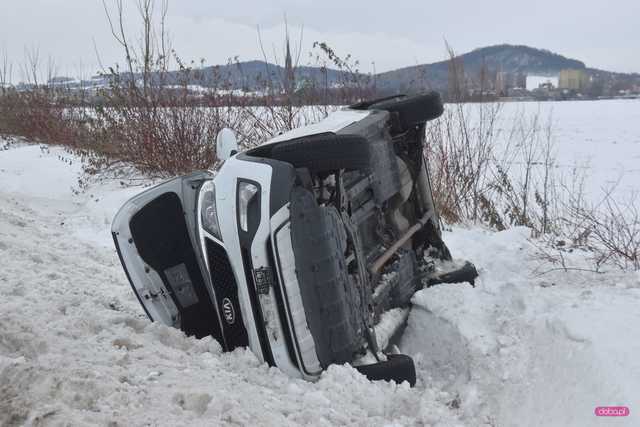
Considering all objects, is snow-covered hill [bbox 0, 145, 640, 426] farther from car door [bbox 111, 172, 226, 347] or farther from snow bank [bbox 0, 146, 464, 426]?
car door [bbox 111, 172, 226, 347]

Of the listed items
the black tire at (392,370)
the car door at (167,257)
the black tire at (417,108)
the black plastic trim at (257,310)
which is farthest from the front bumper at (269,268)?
the black tire at (417,108)

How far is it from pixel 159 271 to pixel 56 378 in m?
0.86

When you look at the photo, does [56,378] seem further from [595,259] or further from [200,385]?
[595,259]

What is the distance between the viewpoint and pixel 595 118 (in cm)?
2972

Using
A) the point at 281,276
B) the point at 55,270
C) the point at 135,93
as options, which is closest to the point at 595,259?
the point at 281,276

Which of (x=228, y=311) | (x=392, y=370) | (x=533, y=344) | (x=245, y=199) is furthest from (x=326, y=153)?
(x=533, y=344)

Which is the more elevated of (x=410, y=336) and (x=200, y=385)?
(x=200, y=385)

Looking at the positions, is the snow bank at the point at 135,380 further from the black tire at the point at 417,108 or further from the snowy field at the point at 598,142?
the snowy field at the point at 598,142

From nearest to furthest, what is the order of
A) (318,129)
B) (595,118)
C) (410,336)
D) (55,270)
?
(318,129)
(410,336)
(55,270)
(595,118)

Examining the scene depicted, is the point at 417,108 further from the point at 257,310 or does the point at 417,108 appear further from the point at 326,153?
the point at 257,310

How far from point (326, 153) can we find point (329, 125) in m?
0.63

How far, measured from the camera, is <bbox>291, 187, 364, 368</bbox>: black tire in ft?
7.05

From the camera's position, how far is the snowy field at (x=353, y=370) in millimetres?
1843

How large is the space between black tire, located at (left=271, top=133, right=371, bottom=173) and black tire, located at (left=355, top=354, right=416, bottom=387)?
764 mm
